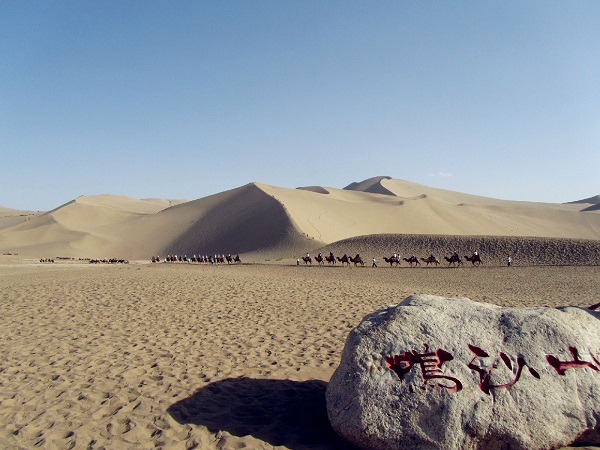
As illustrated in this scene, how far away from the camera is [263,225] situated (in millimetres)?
63625

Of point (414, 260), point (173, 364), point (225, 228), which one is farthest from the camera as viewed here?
point (225, 228)

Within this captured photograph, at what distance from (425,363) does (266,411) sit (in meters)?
2.58

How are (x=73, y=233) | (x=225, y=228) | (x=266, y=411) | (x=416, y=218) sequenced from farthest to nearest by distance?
(x=73, y=233) → (x=416, y=218) → (x=225, y=228) → (x=266, y=411)

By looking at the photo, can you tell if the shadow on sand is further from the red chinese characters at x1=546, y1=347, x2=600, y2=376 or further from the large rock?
the red chinese characters at x1=546, y1=347, x2=600, y2=376

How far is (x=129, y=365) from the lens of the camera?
26.9ft

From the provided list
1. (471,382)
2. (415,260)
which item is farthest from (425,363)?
Answer: (415,260)

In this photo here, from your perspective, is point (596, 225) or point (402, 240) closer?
point (402, 240)

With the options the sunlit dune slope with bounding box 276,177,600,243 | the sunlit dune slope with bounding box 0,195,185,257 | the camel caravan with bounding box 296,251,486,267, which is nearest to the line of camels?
the camel caravan with bounding box 296,251,486,267

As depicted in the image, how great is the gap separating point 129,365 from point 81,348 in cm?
183

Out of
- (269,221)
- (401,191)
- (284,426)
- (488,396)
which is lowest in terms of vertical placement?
(284,426)

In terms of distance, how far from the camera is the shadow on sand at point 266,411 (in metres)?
5.47

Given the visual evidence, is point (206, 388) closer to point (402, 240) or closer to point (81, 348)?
point (81, 348)

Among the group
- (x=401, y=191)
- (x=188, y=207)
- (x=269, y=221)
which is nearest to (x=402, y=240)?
(x=269, y=221)

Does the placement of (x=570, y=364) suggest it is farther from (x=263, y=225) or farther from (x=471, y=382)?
(x=263, y=225)
